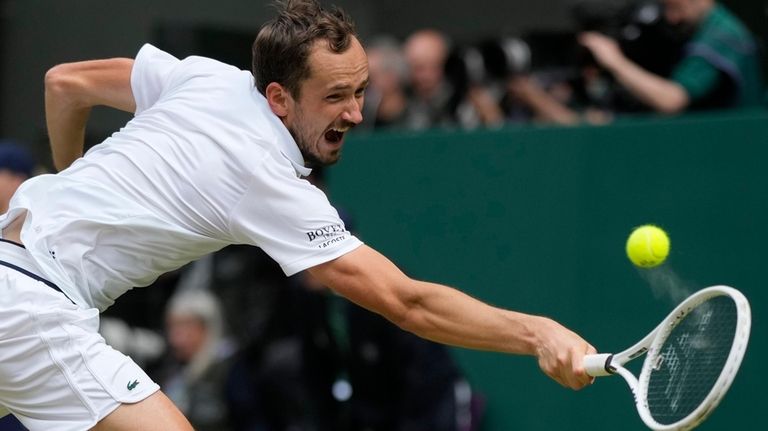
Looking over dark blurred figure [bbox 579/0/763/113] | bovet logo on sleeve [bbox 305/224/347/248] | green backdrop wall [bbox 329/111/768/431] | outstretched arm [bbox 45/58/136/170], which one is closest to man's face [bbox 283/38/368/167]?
bovet logo on sleeve [bbox 305/224/347/248]

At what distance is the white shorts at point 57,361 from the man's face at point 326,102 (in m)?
Result: 0.87

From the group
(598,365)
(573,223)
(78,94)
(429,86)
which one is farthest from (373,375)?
(598,365)

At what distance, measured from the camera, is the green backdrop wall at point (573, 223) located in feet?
21.2

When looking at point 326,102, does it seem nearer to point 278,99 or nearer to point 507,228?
point 278,99

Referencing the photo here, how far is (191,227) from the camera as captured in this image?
171 inches

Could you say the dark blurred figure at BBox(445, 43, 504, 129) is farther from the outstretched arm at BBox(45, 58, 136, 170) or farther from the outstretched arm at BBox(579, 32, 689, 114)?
the outstretched arm at BBox(45, 58, 136, 170)

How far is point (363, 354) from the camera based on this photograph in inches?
292

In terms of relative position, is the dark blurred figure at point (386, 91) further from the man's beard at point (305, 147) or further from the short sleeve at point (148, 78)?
the man's beard at point (305, 147)

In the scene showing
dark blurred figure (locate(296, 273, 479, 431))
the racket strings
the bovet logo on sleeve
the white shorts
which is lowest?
dark blurred figure (locate(296, 273, 479, 431))

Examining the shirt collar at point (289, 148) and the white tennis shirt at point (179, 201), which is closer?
the white tennis shirt at point (179, 201)

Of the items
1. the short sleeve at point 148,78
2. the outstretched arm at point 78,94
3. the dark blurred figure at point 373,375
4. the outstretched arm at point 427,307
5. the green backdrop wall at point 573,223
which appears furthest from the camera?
the dark blurred figure at point 373,375

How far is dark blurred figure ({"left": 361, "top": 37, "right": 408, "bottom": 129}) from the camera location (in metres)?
8.53

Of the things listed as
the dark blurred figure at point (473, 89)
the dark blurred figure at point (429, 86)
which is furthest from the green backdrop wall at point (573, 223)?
the dark blurred figure at point (473, 89)

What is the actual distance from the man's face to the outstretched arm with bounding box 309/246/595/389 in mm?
392
